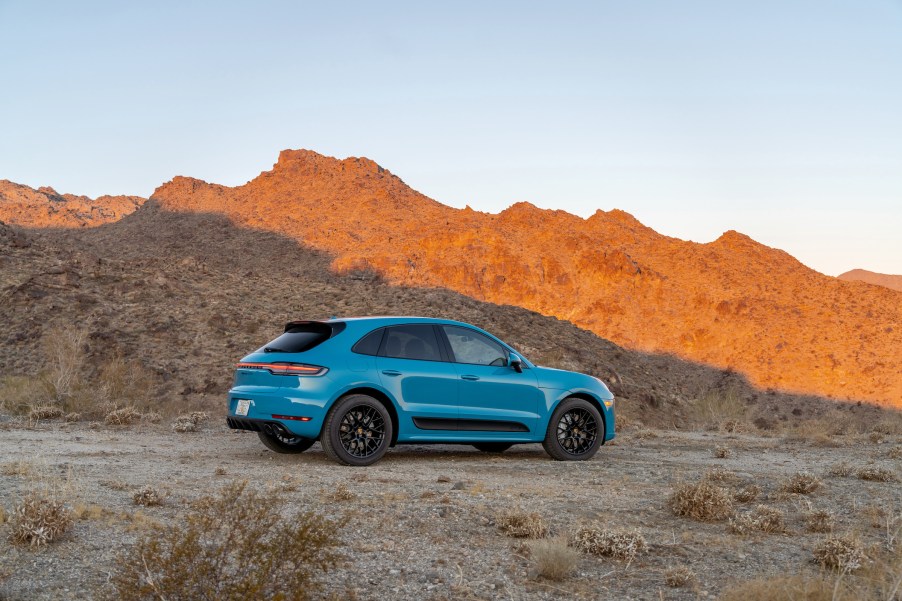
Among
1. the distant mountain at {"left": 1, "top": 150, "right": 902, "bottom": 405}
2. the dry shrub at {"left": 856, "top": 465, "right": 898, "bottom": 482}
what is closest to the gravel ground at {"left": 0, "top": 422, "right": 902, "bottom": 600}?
the dry shrub at {"left": 856, "top": 465, "right": 898, "bottom": 482}

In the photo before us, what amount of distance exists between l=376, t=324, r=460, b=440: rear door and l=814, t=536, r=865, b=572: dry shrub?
186 inches

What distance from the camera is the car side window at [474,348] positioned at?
9.81 metres

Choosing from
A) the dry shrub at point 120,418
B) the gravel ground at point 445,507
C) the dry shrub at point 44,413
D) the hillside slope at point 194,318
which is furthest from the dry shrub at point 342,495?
the hillside slope at point 194,318

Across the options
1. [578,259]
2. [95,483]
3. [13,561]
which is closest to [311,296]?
[95,483]

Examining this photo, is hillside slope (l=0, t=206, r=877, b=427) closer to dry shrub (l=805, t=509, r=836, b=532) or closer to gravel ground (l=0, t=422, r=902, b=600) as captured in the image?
gravel ground (l=0, t=422, r=902, b=600)

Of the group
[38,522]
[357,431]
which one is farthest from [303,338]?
[38,522]

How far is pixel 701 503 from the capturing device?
21.8 ft

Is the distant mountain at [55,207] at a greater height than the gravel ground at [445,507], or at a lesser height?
greater

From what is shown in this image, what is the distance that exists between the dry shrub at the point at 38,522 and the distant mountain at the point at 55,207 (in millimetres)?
60404

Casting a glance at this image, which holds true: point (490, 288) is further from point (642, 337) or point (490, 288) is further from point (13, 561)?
point (13, 561)

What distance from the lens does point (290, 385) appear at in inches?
346

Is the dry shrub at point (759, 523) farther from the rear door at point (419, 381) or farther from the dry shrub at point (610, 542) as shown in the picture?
the rear door at point (419, 381)

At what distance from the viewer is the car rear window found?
9.16 metres

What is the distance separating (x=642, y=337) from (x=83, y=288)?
31023 millimetres
